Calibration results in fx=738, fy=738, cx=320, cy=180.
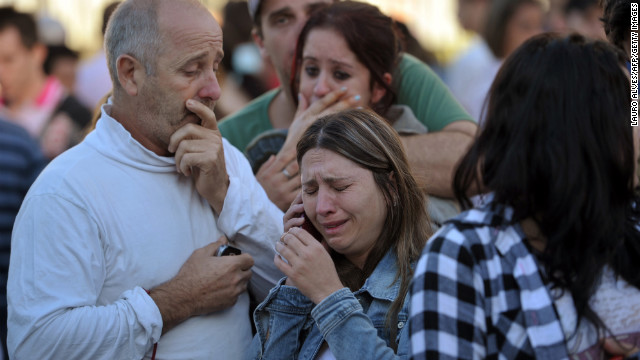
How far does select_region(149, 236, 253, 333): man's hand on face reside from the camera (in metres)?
2.47

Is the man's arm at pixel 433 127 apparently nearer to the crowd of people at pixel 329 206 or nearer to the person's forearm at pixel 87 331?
the crowd of people at pixel 329 206

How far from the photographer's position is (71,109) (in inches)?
212

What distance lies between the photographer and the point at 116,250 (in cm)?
245

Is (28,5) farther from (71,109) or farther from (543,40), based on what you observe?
(543,40)

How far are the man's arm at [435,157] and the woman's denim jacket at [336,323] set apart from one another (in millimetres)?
790

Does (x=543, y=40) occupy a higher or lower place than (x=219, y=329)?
higher

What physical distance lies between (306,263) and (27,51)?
4.22 m

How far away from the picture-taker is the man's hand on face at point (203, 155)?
2.61 m

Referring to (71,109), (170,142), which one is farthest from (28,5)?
(170,142)

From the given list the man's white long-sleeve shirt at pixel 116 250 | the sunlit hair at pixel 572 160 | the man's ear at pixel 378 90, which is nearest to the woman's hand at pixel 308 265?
the man's white long-sleeve shirt at pixel 116 250

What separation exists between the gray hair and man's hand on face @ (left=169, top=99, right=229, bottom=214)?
0.71ft

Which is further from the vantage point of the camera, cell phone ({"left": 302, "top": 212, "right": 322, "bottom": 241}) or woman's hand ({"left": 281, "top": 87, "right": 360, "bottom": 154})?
woman's hand ({"left": 281, "top": 87, "right": 360, "bottom": 154})

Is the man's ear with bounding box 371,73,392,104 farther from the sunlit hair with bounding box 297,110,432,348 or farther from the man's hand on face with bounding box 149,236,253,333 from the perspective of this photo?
the man's hand on face with bounding box 149,236,253,333

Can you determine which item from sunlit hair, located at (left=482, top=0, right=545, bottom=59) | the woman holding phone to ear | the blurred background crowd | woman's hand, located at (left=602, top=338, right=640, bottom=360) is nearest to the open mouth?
the woman holding phone to ear
